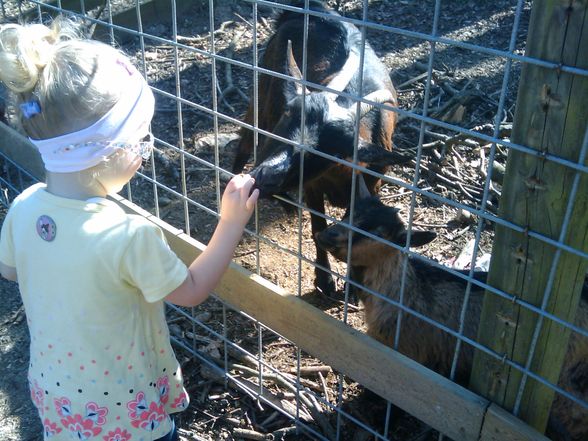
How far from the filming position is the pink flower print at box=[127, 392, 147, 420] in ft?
7.71

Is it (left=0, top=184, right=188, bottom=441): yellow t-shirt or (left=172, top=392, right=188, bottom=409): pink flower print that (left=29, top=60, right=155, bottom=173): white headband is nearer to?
(left=0, top=184, right=188, bottom=441): yellow t-shirt

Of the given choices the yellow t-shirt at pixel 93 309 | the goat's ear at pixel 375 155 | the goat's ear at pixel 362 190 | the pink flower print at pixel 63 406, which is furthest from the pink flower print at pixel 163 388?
the goat's ear at pixel 362 190

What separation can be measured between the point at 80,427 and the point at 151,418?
0.24 metres

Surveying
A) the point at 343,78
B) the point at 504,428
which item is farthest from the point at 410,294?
the point at 343,78

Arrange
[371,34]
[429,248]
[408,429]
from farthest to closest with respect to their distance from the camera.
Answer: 1. [371,34]
2. [429,248]
3. [408,429]

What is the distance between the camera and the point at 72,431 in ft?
7.63

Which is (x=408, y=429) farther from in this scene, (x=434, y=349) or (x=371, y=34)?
(x=371, y=34)

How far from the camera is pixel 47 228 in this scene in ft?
7.00

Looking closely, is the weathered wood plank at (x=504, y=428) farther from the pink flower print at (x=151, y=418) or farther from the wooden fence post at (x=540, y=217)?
the pink flower print at (x=151, y=418)

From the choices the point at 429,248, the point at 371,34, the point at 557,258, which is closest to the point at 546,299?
the point at 557,258

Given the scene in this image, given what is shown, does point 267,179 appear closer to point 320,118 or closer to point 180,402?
point 320,118

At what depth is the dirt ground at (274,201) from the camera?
3.48 m

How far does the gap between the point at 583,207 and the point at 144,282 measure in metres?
1.31

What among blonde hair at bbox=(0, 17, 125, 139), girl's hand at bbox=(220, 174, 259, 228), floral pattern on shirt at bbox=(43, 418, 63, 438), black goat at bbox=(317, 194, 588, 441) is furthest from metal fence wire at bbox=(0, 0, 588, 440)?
floral pattern on shirt at bbox=(43, 418, 63, 438)
